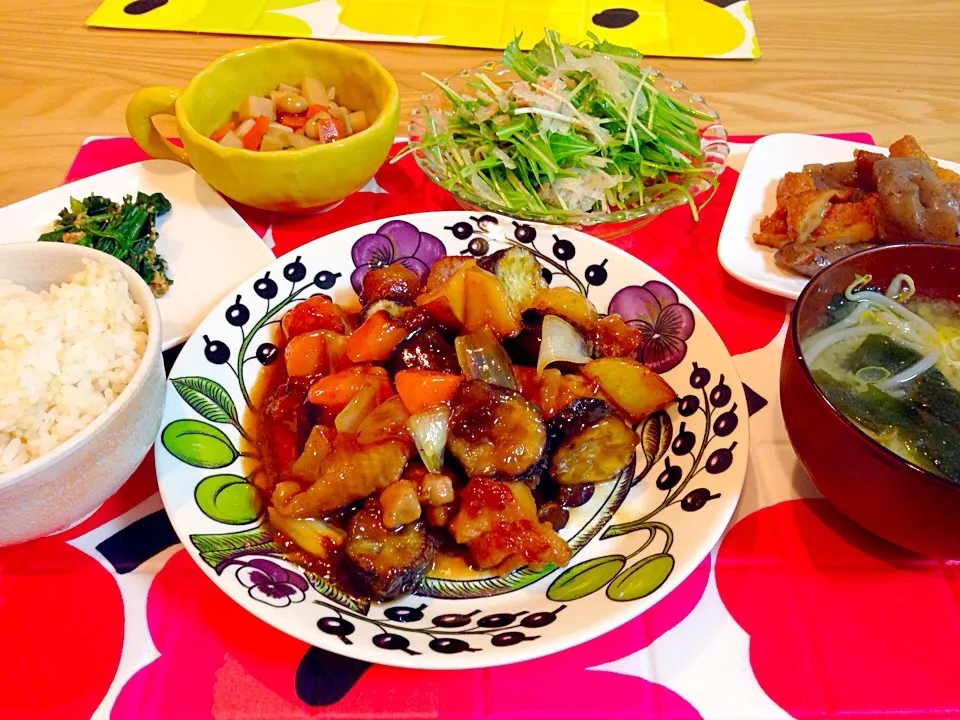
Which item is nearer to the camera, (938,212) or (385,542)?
(385,542)

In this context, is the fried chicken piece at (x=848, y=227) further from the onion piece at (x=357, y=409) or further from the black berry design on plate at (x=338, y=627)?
the black berry design on plate at (x=338, y=627)

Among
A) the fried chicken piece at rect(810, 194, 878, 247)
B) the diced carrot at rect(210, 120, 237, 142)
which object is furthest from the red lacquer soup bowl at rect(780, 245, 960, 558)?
the diced carrot at rect(210, 120, 237, 142)

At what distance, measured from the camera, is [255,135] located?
2281 millimetres

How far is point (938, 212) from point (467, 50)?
89.0 inches

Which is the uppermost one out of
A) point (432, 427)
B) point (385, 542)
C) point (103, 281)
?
point (103, 281)

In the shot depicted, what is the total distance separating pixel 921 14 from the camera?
3.76 meters

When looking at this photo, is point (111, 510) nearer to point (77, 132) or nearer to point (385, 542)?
point (385, 542)

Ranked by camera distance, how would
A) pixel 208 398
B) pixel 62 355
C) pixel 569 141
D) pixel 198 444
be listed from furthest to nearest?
1. pixel 569 141
2. pixel 208 398
3. pixel 198 444
4. pixel 62 355

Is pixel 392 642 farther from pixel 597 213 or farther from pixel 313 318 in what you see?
pixel 597 213

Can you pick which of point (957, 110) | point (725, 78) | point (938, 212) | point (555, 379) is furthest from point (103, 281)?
point (957, 110)

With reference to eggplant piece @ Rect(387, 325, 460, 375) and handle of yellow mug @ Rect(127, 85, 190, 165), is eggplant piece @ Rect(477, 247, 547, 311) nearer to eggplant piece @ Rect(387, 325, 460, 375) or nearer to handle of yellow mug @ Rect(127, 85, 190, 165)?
eggplant piece @ Rect(387, 325, 460, 375)

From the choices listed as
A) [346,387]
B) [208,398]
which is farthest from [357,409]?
[208,398]

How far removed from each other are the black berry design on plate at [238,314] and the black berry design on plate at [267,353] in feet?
0.27

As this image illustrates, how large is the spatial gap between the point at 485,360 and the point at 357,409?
0.31 metres
